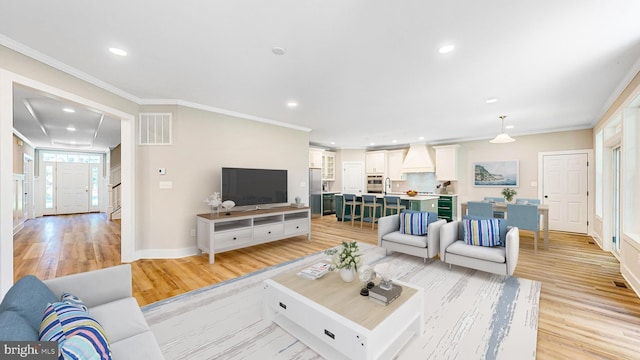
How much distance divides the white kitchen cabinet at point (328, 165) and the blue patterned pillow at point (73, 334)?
8380 mm

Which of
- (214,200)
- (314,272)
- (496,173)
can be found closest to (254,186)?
(214,200)

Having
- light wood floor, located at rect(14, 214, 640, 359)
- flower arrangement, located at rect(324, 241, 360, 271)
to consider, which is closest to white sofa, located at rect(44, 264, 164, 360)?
light wood floor, located at rect(14, 214, 640, 359)

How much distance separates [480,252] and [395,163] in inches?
233

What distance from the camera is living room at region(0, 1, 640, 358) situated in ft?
8.25

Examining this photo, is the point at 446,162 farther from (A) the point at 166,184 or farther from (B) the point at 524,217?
(A) the point at 166,184

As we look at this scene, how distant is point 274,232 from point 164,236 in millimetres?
1807

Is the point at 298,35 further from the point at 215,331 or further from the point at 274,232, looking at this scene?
the point at 274,232

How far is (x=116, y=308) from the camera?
5.84ft

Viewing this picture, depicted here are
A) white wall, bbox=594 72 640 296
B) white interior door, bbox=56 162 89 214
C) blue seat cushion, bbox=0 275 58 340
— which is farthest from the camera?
white interior door, bbox=56 162 89 214

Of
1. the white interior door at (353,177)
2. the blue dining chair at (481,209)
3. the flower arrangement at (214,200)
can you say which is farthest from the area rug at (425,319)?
the white interior door at (353,177)

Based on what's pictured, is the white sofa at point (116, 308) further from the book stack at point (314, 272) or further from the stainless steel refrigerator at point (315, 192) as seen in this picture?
the stainless steel refrigerator at point (315, 192)

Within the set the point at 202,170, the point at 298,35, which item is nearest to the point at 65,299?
the point at 298,35

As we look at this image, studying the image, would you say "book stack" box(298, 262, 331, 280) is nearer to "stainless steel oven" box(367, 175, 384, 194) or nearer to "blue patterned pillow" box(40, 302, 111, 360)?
"blue patterned pillow" box(40, 302, 111, 360)

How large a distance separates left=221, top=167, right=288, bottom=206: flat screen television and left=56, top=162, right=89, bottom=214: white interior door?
8889 millimetres
